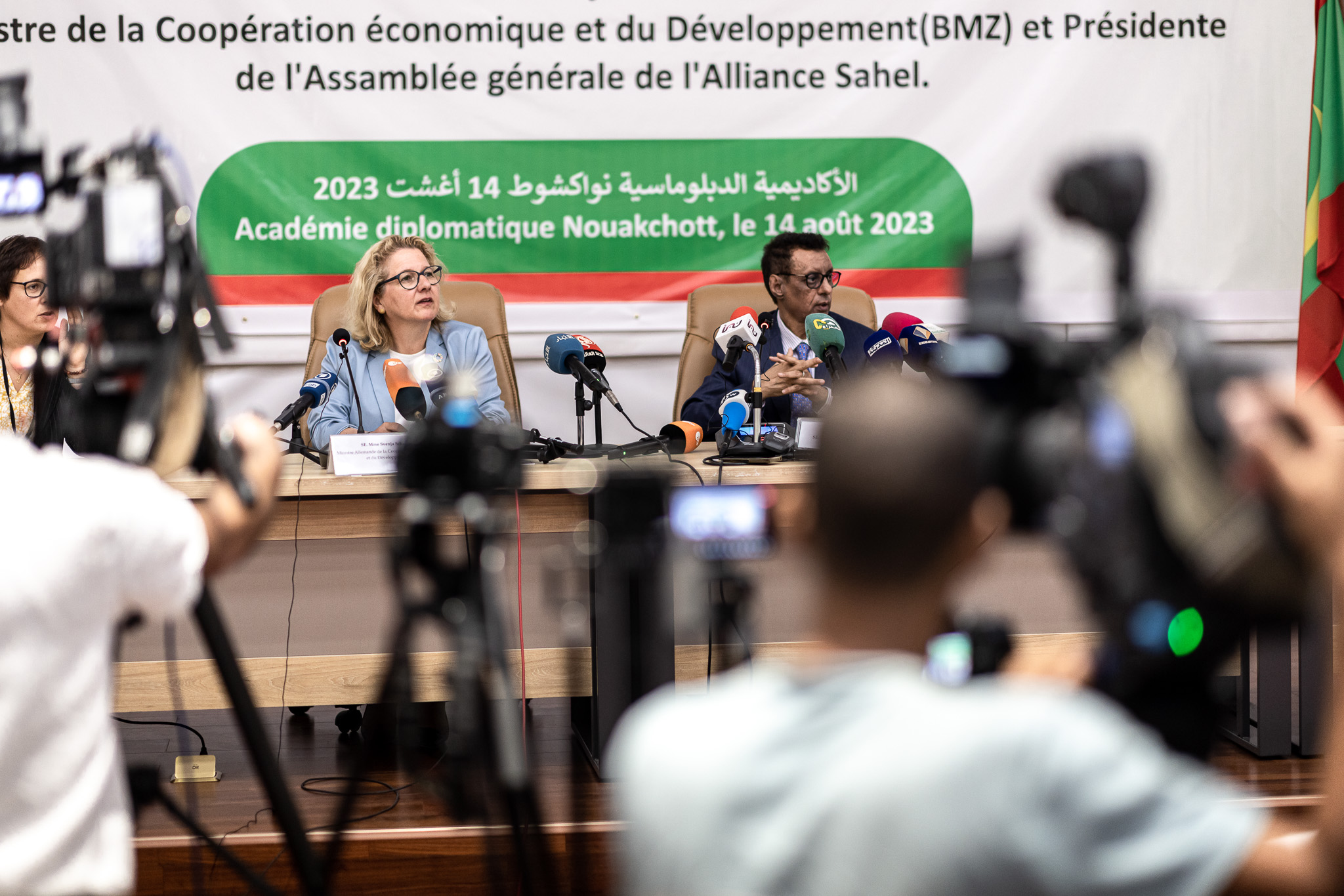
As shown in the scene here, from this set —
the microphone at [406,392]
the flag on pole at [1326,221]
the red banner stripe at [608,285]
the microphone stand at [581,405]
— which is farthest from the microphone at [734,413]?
the flag on pole at [1326,221]

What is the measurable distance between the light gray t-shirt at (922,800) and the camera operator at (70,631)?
0.56 meters

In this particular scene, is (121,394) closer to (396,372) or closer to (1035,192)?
(396,372)

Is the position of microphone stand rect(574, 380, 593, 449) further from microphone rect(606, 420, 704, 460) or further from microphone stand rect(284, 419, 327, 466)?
microphone stand rect(284, 419, 327, 466)

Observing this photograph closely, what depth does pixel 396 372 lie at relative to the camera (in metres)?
1.99

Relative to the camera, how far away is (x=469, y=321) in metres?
3.29

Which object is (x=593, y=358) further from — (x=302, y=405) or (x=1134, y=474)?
Result: (x=1134, y=474)

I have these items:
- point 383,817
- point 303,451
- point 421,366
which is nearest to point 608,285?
point 303,451

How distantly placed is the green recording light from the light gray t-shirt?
35 cm

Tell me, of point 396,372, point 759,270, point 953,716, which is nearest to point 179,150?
point 759,270

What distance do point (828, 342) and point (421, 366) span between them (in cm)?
101

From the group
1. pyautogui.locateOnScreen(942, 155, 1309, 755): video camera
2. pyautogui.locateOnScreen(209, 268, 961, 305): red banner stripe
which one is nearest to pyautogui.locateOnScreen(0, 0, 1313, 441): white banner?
pyautogui.locateOnScreen(209, 268, 961, 305): red banner stripe

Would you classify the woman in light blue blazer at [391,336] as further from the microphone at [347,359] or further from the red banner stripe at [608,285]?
the red banner stripe at [608,285]

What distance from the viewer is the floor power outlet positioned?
2377 mm

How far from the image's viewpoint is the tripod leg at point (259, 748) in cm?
129
